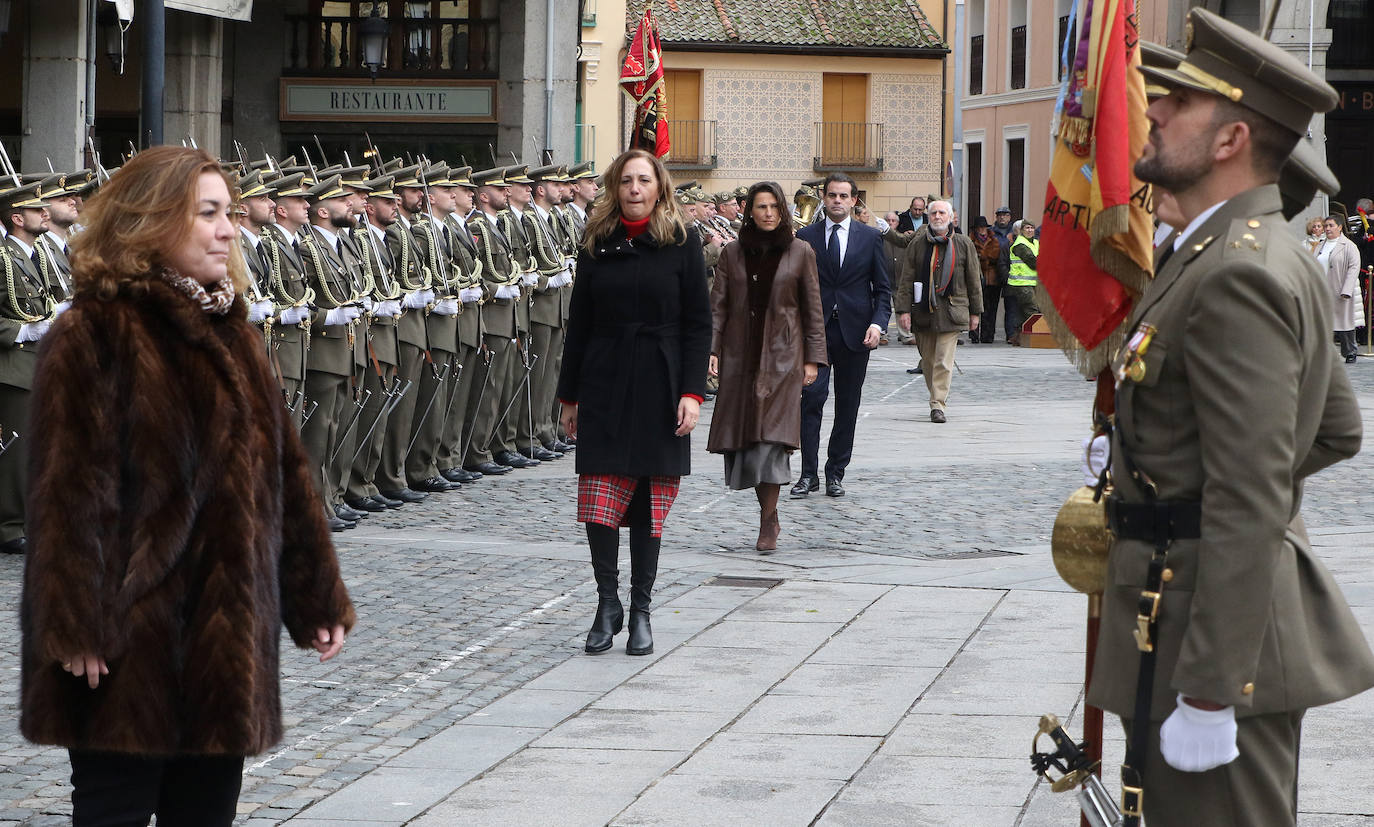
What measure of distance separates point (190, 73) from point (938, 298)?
358 inches

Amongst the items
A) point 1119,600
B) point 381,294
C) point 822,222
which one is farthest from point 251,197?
point 1119,600

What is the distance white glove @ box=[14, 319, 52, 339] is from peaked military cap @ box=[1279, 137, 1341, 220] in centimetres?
771

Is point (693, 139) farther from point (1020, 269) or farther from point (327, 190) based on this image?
point (327, 190)

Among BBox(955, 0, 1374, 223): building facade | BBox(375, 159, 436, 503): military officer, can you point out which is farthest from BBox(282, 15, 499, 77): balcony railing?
BBox(375, 159, 436, 503): military officer

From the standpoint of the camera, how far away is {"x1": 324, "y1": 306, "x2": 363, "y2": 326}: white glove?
11367mm

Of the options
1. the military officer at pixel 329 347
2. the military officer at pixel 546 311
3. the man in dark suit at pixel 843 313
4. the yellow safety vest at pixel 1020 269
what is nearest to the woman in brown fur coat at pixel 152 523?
the military officer at pixel 329 347

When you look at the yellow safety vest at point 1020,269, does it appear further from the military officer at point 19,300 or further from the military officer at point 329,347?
the military officer at point 19,300

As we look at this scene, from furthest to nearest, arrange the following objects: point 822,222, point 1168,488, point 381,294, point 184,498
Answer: point 822,222
point 381,294
point 184,498
point 1168,488

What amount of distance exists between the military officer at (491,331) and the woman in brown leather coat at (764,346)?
3.55 m

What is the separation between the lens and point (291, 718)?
6508 millimetres

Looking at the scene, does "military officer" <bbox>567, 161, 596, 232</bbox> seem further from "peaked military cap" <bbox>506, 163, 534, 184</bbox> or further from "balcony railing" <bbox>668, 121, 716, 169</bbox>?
"balcony railing" <bbox>668, 121, 716, 169</bbox>

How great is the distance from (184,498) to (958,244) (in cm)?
1498

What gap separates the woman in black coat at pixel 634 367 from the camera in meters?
7.57

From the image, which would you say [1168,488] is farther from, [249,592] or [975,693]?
[975,693]
